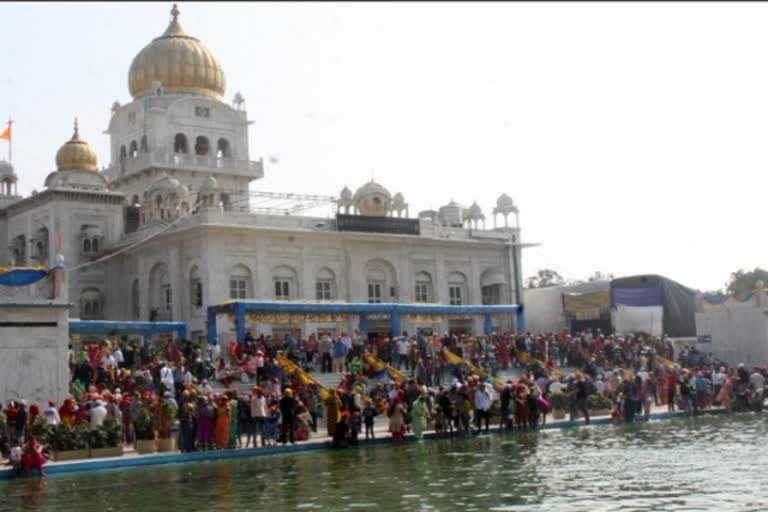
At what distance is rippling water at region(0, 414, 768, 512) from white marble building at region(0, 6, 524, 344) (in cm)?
1899

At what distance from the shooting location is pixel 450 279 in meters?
49.2

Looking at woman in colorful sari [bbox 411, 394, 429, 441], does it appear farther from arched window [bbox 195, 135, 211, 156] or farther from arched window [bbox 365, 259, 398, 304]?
arched window [bbox 195, 135, 211, 156]

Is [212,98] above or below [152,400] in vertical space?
above

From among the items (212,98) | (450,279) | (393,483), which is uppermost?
(212,98)

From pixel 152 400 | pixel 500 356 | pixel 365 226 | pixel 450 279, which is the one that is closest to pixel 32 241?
pixel 365 226

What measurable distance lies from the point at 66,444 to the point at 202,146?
35666mm

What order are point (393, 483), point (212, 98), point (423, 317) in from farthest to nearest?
point (212, 98), point (423, 317), point (393, 483)

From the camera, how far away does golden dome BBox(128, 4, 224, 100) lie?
175 ft

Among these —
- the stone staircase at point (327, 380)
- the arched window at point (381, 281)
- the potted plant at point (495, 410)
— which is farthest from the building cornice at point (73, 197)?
the potted plant at point (495, 410)

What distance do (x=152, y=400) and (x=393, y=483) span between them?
7.88 meters

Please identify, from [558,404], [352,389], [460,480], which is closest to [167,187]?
[352,389]

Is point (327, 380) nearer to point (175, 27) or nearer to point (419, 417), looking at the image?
point (419, 417)

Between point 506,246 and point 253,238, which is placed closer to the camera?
point 253,238

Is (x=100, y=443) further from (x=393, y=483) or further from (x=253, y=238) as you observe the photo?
(x=253, y=238)
